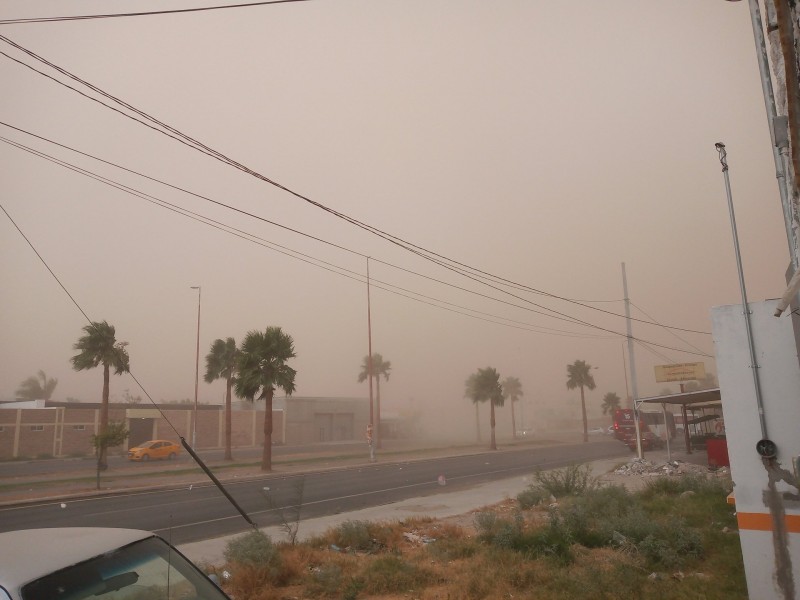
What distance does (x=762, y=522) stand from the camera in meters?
6.45

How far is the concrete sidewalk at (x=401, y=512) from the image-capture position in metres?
11.6

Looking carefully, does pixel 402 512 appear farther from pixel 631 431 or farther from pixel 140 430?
pixel 140 430

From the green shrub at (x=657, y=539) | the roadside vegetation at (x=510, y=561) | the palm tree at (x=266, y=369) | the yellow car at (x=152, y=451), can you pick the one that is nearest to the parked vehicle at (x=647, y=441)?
the palm tree at (x=266, y=369)

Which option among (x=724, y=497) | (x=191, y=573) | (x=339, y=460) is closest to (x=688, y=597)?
(x=191, y=573)

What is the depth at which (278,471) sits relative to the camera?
33.0 meters

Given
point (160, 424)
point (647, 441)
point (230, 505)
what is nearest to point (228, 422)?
point (230, 505)

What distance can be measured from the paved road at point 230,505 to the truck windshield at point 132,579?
7.30 metres

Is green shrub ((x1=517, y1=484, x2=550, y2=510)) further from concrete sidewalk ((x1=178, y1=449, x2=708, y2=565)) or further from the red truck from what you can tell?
the red truck

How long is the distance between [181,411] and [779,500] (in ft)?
207

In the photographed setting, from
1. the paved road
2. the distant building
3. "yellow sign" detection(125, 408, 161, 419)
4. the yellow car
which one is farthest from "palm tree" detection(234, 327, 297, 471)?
"yellow sign" detection(125, 408, 161, 419)

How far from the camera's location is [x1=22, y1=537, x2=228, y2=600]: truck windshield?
8.77ft

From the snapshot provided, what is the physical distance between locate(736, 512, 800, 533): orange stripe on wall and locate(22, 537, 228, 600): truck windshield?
20.5ft

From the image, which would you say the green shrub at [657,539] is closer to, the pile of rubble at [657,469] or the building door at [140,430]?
the pile of rubble at [657,469]

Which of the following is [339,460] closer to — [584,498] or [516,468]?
[516,468]
